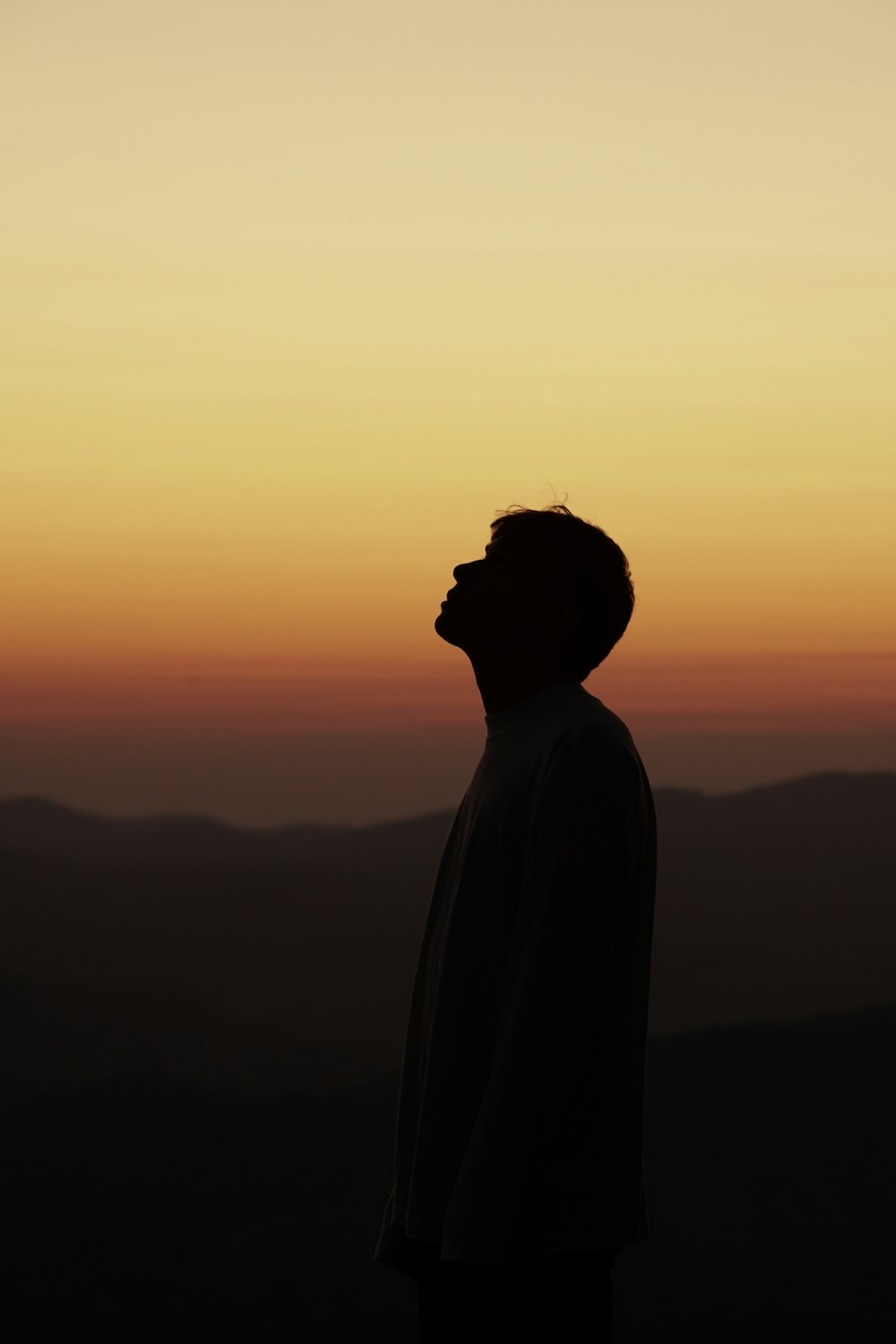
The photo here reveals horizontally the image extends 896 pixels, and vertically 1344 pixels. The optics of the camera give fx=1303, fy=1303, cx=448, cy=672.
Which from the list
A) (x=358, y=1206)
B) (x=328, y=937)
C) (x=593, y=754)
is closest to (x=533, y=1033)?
(x=593, y=754)

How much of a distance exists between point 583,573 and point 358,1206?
70.5 ft

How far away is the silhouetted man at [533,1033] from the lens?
2020 millimetres

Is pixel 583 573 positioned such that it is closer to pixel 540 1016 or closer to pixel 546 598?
pixel 546 598

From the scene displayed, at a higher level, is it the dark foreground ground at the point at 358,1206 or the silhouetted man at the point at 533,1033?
the silhouetted man at the point at 533,1033

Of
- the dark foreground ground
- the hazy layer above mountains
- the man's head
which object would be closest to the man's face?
the man's head

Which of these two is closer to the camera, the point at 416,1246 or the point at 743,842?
the point at 416,1246

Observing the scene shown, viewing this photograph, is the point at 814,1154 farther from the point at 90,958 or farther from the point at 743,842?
the point at 90,958

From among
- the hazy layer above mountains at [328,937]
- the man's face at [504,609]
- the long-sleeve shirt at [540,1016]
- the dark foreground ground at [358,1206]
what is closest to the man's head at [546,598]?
the man's face at [504,609]

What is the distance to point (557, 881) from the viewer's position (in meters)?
2.04

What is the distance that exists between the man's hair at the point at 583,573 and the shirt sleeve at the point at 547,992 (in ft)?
1.26

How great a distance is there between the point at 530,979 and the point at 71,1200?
1782cm

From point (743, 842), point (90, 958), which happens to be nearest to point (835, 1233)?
point (743, 842)

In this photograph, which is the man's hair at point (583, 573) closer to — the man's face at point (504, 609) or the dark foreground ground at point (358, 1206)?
the man's face at point (504, 609)

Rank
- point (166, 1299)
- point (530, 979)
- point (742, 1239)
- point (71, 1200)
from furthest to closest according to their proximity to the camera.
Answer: point (742, 1239) < point (71, 1200) < point (166, 1299) < point (530, 979)
